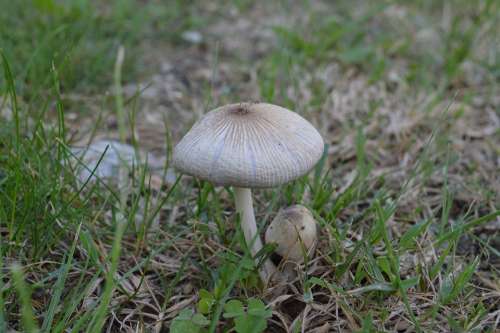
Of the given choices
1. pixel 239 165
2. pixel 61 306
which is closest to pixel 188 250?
pixel 61 306

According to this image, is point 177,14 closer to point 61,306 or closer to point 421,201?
point 421,201

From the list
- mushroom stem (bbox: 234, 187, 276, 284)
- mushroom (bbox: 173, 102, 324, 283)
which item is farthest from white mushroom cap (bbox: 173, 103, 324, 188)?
mushroom stem (bbox: 234, 187, 276, 284)

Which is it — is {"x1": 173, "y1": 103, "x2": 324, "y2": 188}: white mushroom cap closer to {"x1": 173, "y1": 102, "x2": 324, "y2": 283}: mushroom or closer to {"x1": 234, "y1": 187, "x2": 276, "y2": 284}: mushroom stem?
{"x1": 173, "y1": 102, "x2": 324, "y2": 283}: mushroom

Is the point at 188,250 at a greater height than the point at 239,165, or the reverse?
the point at 239,165

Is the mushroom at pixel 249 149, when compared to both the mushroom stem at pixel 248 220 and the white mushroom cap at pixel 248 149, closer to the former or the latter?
the white mushroom cap at pixel 248 149

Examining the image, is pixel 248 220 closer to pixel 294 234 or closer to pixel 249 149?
pixel 294 234

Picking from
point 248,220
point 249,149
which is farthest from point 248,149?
point 248,220
